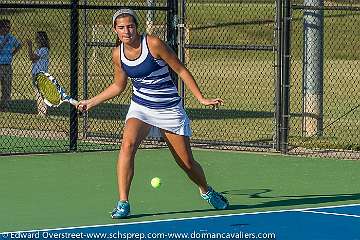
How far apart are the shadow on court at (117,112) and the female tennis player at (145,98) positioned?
8592 millimetres

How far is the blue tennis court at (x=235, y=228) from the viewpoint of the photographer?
11.7 meters

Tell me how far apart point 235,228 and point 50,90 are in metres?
2.44

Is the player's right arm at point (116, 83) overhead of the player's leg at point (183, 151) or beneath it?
overhead

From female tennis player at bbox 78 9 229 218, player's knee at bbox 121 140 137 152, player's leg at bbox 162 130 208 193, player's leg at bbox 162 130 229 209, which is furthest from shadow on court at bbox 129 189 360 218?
player's knee at bbox 121 140 137 152

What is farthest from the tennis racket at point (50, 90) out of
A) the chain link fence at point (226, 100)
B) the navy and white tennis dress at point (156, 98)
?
the chain link fence at point (226, 100)

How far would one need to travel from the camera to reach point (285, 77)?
58.0 feet

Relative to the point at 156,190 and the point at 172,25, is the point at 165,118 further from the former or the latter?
the point at 172,25

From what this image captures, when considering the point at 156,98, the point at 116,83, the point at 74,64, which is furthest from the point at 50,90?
the point at 74,64

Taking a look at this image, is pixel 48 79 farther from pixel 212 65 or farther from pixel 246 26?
pixel 246 26

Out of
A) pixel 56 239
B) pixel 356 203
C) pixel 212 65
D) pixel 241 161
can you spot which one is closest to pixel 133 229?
pixel 56 239

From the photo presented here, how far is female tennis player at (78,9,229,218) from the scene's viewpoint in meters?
12.7

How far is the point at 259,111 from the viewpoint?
23422 millimetres

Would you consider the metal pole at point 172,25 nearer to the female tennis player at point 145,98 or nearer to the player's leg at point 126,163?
the female tennis player at point 145,98

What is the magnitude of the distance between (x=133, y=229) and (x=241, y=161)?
5.11m
